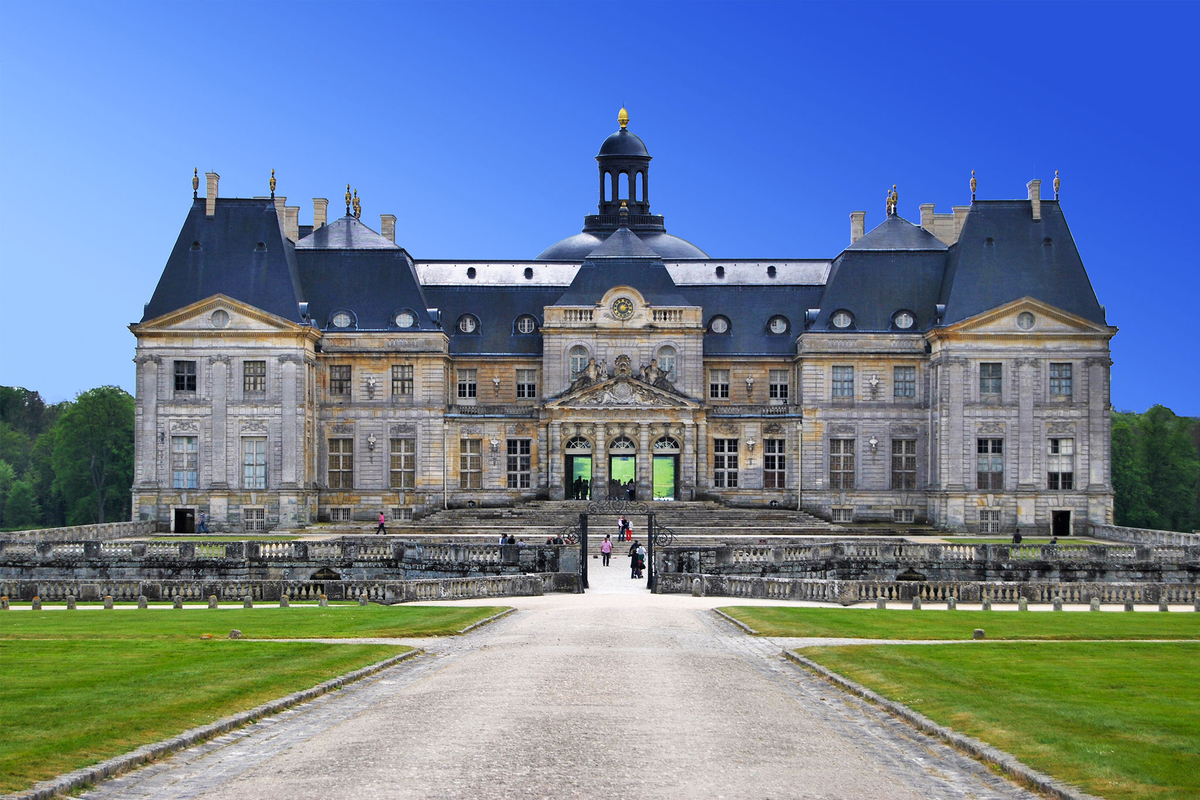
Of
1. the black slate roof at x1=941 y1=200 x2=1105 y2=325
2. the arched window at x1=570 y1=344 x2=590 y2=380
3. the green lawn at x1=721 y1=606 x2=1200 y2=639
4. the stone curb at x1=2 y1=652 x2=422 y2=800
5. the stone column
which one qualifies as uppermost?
the black slate roof at x1=941 y1=200 x2=1105 y2=325

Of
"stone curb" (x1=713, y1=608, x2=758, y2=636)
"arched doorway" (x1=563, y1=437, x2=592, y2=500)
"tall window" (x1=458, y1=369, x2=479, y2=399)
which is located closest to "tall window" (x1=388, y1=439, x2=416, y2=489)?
"tall window" (x1=458, y1=369, x2=479, y2=399)

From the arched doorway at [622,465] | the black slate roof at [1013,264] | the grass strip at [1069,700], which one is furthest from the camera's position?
the arched doorway at [622,465]

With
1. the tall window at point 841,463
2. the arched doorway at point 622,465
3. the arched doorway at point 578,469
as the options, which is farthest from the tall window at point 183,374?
the tall window at point 841,463

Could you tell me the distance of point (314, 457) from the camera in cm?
7069

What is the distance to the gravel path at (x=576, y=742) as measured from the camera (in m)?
13.4

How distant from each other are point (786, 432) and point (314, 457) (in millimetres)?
24946

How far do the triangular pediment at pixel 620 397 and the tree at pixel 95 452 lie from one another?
43.3 m

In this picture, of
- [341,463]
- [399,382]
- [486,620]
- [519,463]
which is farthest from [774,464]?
[486,620]

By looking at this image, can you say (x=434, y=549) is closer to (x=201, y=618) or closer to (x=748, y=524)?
(x=201, y=618)

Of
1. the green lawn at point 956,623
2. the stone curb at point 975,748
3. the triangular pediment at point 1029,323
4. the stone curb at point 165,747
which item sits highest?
the triangular pediment at point 1029,323

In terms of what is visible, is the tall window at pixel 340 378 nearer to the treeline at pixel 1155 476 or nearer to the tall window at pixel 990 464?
the tall window at pixel 990 464

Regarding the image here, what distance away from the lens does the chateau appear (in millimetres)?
68250

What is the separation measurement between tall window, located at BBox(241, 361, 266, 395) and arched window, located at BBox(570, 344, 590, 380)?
15958mm

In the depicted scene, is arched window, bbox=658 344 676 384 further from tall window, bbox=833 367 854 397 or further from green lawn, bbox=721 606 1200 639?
green lawn, bbox=721 606 1200 639
